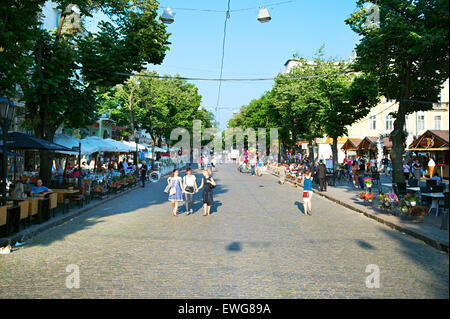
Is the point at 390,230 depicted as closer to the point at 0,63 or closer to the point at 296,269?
the point at 296,269

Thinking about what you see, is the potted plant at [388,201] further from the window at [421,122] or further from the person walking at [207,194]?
the window at [421,122]

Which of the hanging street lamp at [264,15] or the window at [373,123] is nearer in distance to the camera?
the hanging street lamp at [264,15]

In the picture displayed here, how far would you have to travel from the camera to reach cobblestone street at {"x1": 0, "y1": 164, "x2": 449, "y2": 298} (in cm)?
548

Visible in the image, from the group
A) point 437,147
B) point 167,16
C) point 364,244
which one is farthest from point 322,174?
point 364,244

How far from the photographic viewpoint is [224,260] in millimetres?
7168

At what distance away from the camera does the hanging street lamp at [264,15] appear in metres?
16.2

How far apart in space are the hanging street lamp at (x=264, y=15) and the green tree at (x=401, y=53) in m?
3.61

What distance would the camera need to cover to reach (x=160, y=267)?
664 cm

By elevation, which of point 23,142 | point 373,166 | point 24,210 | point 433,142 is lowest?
point 24,210

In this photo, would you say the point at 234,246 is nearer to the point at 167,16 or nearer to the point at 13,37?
the point at 13,37

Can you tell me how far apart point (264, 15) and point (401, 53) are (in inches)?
222

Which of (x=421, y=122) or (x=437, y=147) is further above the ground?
(x=421, y=122)

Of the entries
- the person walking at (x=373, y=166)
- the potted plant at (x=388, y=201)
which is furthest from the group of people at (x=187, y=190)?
the person walking at (x=373, y=166)
